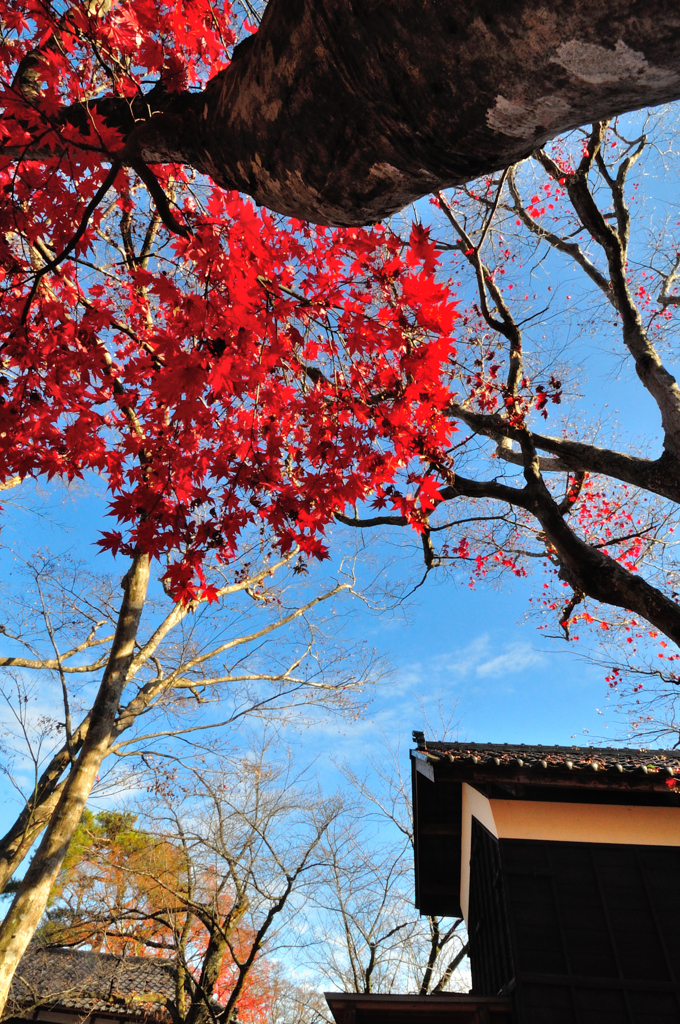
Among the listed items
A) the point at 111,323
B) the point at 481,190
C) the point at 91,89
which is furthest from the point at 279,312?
the point at 481,190

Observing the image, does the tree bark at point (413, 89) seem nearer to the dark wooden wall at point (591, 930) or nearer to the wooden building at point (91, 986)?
the dark wooden wall at point (591, 930)

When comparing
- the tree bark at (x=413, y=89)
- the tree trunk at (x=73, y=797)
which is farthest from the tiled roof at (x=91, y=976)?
the tree bark at (x=413, y=89)

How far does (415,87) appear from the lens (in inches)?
46.6

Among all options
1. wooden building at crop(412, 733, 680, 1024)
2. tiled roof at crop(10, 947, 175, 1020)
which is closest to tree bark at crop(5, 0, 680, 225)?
wooden building at crop(412, 733, 680, 1024)

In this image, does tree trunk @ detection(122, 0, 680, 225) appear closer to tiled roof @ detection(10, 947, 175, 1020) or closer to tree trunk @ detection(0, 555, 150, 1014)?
tree trunk @ detection(0, 555, 150, 1014)

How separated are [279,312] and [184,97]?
150cm

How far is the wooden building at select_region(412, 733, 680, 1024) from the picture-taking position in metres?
4.75

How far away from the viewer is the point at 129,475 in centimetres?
493

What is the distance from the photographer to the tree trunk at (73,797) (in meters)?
5.14

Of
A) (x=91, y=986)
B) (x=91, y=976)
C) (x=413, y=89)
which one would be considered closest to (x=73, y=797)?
(x=413, y=89)

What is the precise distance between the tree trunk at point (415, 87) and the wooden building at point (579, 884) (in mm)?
5196

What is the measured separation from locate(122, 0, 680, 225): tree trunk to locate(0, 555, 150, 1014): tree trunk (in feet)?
20.7

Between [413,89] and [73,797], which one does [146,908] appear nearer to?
[73,797]

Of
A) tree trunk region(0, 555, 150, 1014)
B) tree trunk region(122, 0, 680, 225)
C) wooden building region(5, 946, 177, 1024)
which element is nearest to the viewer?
tree trunk region(122, 0, 680, 225)
